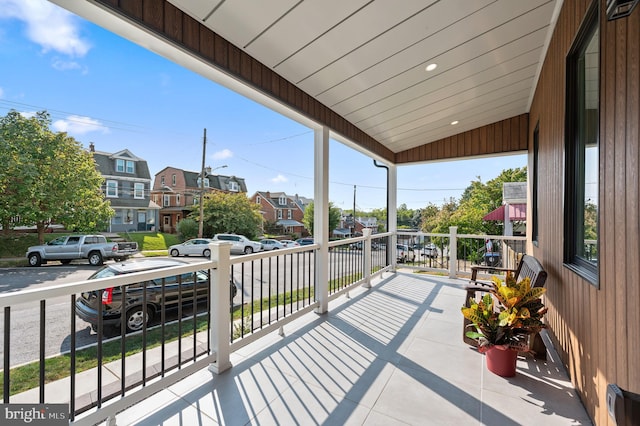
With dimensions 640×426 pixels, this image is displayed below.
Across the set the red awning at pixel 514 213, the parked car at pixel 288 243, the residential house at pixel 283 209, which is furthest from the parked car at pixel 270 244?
the red awning at pixel 514 213

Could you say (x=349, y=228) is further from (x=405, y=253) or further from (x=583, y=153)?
(x=583, y=153)

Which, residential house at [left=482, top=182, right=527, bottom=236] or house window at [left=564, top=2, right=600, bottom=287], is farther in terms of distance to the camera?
residential house at [left=482, top=182, right=527, bottom=236]

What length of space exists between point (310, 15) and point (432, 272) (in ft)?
16.5

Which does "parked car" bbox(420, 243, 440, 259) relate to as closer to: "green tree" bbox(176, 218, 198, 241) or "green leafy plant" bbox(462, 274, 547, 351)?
"green leafy plant" bbox(462, 274, 547, 351)

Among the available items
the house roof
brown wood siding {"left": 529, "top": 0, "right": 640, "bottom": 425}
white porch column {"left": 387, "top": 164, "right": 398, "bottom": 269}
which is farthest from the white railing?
brown wood siding {"left": 529, "top": 0, "right": 640, "bottom": 425}

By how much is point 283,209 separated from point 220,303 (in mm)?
1606

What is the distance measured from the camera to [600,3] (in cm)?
142

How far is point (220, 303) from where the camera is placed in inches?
82.2

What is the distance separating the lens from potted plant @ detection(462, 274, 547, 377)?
1.96m

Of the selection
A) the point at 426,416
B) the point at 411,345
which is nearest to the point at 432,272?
the point at 411,345

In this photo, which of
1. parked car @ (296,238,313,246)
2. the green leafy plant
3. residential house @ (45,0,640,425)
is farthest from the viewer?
parked car @ (296,238,313,246)

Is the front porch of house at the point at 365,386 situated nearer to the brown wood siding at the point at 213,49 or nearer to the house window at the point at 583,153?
the house window at the point at 583,153

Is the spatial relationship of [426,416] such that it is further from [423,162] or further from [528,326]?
[423,162]

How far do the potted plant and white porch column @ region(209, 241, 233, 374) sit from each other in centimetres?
182
